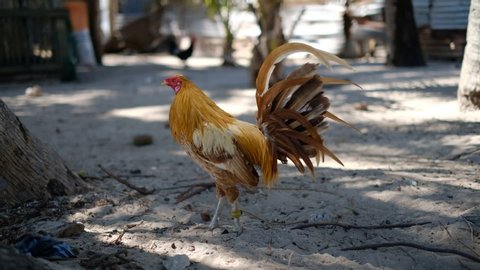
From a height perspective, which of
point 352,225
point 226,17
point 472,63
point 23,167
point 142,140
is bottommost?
point 142,140

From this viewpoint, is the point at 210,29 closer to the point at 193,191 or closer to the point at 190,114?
the point at 193,191

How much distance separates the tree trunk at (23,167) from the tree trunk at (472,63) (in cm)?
517

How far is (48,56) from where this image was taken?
44.0 ft

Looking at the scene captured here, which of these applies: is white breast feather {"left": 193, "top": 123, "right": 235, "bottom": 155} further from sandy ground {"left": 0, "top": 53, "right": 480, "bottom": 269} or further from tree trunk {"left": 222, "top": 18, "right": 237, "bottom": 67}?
tree trunk {"left": 222, "top": 18, "right": 237, "bottom": 67}

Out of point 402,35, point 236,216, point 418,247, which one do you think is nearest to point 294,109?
point 236,216

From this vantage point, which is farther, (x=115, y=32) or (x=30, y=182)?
(x=115, y=32)

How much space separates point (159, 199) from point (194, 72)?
36.2ft

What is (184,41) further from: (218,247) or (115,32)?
(218,247)

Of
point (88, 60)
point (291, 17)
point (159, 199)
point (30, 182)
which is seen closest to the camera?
point (30, 182)

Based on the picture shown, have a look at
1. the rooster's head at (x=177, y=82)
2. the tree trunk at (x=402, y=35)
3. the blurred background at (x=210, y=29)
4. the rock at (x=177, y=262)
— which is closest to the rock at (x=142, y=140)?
the rooster's head at (x=177, y=82)

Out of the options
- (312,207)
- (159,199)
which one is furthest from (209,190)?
(312,207)

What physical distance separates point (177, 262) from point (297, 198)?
175cm

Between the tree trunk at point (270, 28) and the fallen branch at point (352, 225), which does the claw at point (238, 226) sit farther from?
the tree trunk at point (270, 28)

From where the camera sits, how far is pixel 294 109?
3748 millimetres
